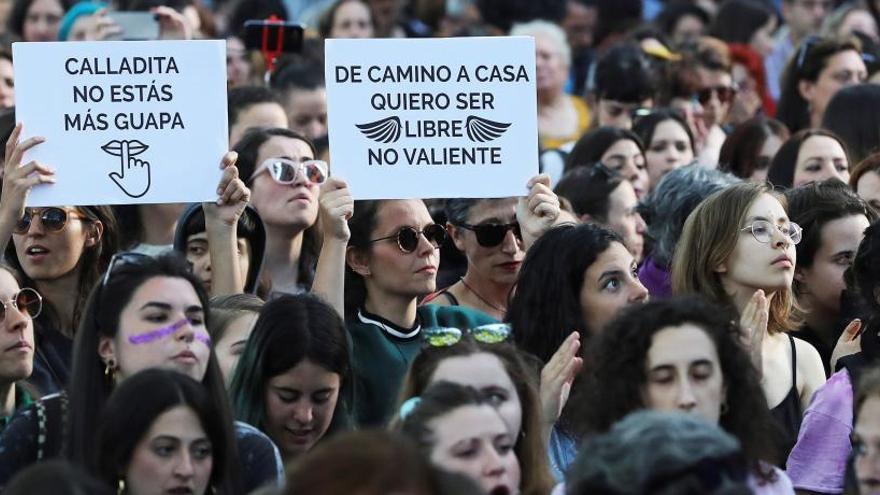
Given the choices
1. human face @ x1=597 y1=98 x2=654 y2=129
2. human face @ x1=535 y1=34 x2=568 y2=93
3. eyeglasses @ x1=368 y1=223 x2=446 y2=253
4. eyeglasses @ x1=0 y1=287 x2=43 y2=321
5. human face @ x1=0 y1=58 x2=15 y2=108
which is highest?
human face @ x1=535 y1=34 x2=568 y2=93

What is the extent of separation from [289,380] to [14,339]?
926 mm

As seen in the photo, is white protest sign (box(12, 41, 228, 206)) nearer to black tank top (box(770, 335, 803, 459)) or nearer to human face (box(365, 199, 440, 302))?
human face (box(365, 199, 440, 302))

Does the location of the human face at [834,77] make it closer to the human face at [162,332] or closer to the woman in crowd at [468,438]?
the human face at [162,332]

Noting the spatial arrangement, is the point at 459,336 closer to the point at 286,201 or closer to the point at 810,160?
the point at 286,201

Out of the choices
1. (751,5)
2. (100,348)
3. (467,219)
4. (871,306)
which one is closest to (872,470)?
(871,306)

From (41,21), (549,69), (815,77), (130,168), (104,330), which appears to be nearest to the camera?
(104,330)

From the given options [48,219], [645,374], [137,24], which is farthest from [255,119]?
[645,374]

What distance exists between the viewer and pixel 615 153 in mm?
9430

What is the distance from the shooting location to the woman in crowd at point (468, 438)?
Answer: 534 cm

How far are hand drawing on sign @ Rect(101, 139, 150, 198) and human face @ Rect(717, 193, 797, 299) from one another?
1.98 m

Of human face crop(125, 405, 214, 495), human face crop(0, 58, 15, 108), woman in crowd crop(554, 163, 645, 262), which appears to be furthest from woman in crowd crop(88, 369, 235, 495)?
human face crop(0, 58, 15, 108)

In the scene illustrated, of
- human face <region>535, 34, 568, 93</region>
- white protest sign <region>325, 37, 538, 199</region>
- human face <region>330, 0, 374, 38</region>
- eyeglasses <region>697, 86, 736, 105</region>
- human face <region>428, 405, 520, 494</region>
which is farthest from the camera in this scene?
human face <region>330, 0, 374, 38</region>

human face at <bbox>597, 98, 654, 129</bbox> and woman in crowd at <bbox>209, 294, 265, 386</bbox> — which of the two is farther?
human face at <bbox>597, 98, 654, 129</bbox>

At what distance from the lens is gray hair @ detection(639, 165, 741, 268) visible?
8164 mm
